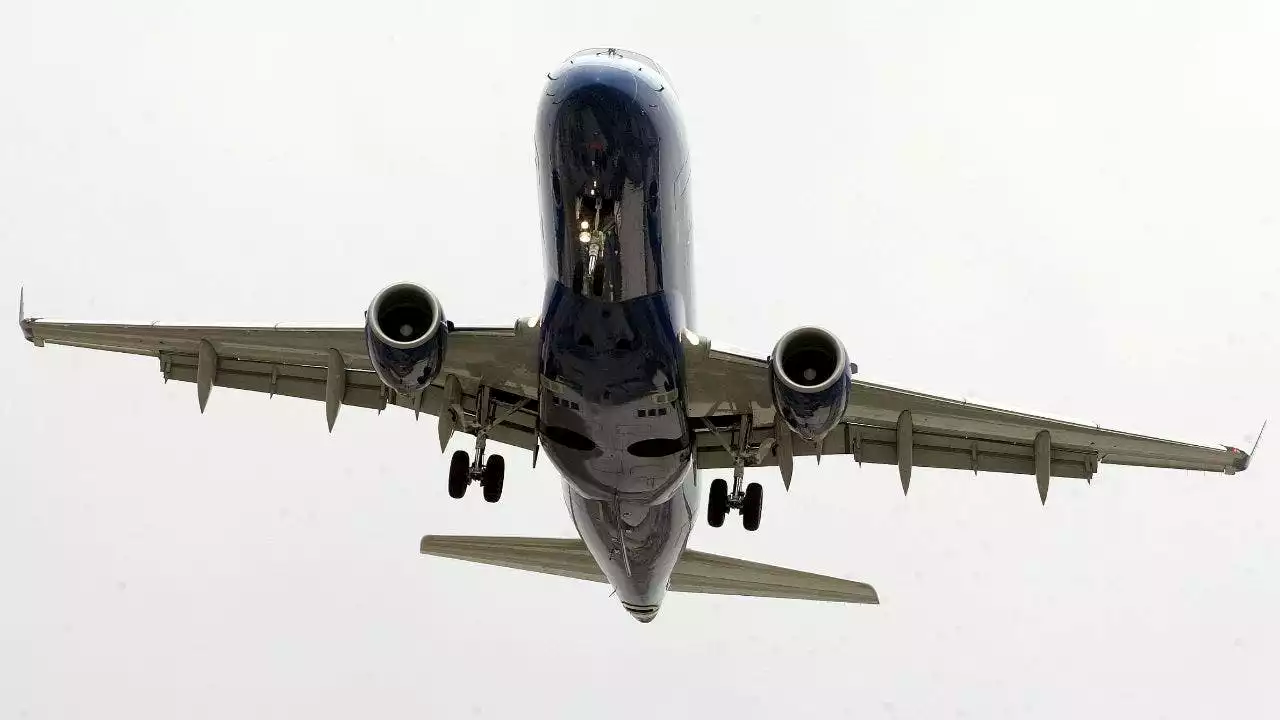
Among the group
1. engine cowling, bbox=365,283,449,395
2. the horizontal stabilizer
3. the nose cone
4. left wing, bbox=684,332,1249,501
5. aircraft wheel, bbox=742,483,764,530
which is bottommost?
the nose cone

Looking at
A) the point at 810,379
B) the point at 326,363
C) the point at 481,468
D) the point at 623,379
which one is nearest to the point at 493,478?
the point at 481,468

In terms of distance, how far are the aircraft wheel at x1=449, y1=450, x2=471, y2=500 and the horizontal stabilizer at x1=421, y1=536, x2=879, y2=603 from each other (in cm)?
576

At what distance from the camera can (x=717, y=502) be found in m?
23.7

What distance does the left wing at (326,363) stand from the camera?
21.4 metres

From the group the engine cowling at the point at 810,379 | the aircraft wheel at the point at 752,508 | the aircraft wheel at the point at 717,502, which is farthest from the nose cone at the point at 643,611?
the engine cowling at the point at 810,379

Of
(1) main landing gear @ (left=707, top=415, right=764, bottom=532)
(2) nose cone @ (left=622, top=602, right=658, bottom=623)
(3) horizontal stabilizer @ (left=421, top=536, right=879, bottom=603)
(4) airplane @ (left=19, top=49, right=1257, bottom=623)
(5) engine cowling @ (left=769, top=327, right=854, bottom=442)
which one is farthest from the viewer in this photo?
(3) horizontal stabilizer @ (left=421, top=536, right=879, bottom=603)

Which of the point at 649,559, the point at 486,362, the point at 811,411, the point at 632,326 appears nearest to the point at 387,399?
the point at 486,362

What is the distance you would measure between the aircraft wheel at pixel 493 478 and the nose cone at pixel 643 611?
5641 millimetres

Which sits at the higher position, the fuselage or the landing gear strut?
the fuselage

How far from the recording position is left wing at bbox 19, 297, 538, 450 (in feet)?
70.2

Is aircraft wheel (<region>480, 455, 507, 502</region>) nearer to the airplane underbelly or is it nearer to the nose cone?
the airplane underbelly

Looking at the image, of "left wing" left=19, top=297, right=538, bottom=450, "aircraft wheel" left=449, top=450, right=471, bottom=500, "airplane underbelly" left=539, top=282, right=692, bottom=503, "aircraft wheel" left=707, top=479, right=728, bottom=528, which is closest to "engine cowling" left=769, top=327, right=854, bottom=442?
"airplane underbelly" left=539, top=282, right=692, bottom=503

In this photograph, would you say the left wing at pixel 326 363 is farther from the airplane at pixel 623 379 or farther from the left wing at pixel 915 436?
the left wing at pixel 915 436

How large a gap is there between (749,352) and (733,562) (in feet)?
29.0
